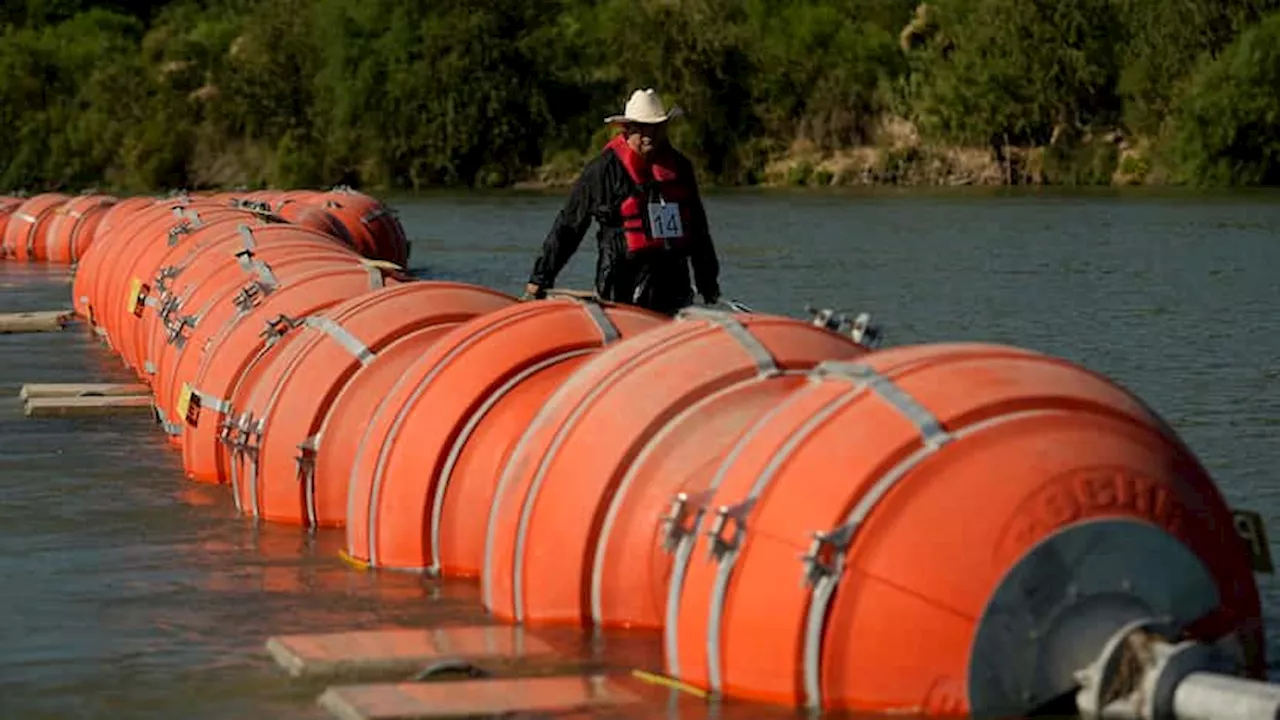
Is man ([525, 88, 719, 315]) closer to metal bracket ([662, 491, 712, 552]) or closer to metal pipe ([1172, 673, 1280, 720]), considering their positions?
metal bracket ([662, 491, 712, 552])

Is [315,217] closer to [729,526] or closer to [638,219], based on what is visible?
[638,219]

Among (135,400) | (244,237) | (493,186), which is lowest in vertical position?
(493,186)

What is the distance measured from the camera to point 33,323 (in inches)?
1123

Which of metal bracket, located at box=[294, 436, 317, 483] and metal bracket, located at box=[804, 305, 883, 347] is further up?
metal bracket, located at box=[804, 305, 883, 347]

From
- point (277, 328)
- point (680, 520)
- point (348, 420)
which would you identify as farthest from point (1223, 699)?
point (277, 328)

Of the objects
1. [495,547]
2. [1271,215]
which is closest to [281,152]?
[1271,215]

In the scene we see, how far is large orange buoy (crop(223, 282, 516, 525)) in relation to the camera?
1325 centimetres

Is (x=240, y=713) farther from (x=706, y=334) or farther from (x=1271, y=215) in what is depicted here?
(x=1271, y=215)

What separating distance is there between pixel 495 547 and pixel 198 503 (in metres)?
4.27

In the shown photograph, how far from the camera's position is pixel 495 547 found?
35.0 feet

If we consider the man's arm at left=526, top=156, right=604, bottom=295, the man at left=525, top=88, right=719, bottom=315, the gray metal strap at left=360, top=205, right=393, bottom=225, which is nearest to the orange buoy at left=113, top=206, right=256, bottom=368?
the man's arm at left=526, top=156, right=604, bottom=295

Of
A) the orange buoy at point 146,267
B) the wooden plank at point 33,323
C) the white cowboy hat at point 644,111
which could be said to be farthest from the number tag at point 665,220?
the wooden plank at point 33,323

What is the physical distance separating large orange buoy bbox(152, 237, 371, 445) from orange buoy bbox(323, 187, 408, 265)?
1692 cm

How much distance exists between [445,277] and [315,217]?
5632mm
